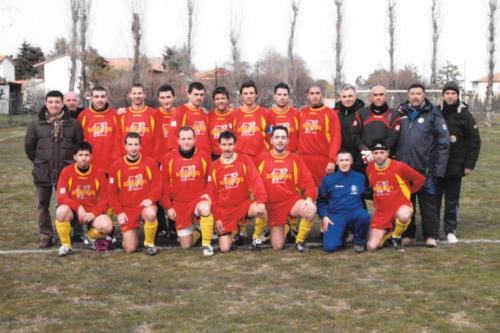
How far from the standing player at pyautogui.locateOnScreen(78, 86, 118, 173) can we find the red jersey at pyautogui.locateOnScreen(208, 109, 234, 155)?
3.59ft

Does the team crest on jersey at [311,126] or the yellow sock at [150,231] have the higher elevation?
the team crest on jersey at [311,126]

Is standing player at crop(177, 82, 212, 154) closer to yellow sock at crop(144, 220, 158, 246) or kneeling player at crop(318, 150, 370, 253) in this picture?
yellow sock at crop(144, 220, 158, 246)

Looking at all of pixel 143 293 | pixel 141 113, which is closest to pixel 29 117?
pixel 141 113

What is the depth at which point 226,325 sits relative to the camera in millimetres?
3826

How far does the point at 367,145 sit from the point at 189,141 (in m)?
1.91

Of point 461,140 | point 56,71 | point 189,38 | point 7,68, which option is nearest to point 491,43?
point 189,38

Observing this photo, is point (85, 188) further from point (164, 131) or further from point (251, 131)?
point (251, 131)

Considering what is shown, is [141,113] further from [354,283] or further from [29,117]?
[29,117]

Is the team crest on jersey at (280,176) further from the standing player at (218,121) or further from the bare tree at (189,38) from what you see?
the bare tree at (189,38)

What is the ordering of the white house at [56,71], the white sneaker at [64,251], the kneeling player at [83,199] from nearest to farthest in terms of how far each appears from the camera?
1. the white sneaker at [64,251]
2. the kneeling player at [83,199]
3. the white house at [56,71]

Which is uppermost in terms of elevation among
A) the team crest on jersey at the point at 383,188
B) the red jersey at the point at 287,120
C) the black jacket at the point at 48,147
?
the red jersey at the point at 287,120

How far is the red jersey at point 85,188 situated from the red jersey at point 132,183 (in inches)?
4.5

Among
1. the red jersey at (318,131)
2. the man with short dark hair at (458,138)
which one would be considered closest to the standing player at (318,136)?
the red jersey at (318,131)

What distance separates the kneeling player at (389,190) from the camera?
600cm
